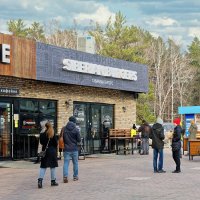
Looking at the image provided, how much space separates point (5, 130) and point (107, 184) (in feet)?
25.5

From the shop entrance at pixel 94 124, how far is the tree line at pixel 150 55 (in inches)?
1170

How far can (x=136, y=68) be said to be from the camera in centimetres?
Answer: 2930

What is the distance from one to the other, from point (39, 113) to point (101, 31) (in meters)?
47.0

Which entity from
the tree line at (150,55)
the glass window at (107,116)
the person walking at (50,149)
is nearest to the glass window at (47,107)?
the glass window at (107,116)

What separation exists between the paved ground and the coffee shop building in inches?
90.1

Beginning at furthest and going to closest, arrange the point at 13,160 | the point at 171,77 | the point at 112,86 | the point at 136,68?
the point at 171,77, the point at 136,68, the point at 112,86, the point at 13,160

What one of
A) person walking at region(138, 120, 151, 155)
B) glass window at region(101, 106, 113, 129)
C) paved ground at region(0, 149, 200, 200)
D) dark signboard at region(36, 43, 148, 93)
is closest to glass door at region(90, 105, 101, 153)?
glass window at region(101, 106, 113, 129)

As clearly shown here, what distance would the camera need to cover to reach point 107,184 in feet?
45.5

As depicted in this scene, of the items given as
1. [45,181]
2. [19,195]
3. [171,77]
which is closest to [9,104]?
[45,181]

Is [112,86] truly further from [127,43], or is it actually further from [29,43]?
[127,43]

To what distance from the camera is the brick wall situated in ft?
70.4

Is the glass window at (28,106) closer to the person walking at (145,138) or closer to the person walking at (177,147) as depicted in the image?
the person walking at (145,138)

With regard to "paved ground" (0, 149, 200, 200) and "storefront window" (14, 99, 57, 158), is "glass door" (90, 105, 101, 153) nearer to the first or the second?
"storefront window" (14, 99, 57, 158)

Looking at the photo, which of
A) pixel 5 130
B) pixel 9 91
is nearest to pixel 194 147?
pixel 5 130
